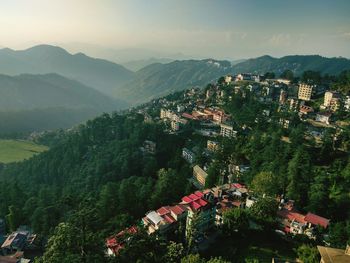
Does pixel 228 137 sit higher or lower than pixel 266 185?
A: lower

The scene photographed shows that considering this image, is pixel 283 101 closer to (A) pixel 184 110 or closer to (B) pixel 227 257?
(A) pixel 184 110

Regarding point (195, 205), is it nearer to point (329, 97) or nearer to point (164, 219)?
point (164, 219)

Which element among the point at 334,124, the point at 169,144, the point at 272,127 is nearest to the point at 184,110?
the point at 169,144

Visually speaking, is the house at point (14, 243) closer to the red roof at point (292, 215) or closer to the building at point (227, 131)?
the red roof at point (292, 215)

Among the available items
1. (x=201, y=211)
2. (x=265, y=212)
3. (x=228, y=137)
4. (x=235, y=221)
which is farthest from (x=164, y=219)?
(x=228, y=137)

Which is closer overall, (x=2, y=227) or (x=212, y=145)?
(x=2, y=227)

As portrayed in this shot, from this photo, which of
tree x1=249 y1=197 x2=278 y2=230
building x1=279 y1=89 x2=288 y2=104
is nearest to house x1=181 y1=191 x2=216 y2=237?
tree x1=249 y1=197 x2=278 y2=230
